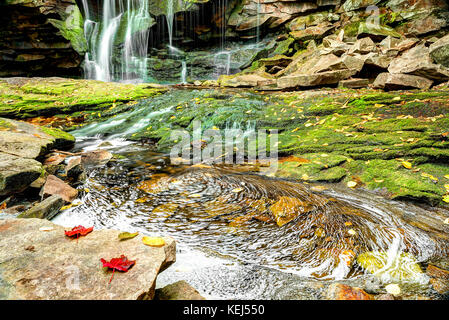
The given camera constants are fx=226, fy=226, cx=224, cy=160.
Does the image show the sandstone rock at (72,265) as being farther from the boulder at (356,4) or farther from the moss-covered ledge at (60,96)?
the boulder at (356,4)

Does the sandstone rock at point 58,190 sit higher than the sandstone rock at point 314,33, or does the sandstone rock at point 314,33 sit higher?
the sandstone rock at point 314,33

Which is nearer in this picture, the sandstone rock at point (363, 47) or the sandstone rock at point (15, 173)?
the sandstone rock at point (15, 173)

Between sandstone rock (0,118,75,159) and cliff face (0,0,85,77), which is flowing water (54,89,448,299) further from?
cliff face (0,0,85,77)

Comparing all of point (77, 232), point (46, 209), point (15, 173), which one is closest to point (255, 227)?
point (77, 232)

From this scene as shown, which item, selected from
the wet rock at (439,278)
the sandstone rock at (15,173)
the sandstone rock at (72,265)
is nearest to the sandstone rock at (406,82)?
the wet rock at (439,278)

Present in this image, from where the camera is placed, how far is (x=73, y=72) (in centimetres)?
1644

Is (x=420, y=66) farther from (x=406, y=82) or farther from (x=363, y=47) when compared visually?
(x=363, y=47)

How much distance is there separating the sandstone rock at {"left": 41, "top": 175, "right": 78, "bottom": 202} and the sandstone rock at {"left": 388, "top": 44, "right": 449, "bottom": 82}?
9237mm

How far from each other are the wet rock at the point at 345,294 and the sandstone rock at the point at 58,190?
376cm

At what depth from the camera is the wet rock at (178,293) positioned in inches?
61.5

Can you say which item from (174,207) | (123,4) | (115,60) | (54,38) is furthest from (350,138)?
(123,4)

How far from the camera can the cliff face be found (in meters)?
12.9

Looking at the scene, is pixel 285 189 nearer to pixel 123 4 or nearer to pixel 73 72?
pixel 73 72

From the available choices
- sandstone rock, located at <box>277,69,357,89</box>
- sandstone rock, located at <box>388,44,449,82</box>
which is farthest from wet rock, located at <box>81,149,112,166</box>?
sandstone rock, located at <box>388,44,449,82</box>
